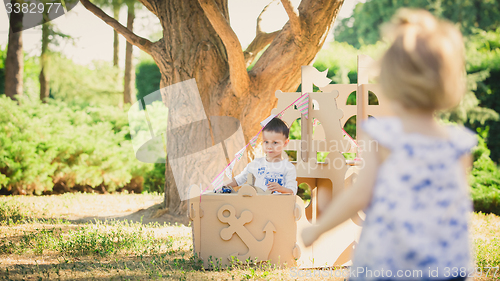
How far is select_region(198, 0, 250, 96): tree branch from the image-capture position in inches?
163

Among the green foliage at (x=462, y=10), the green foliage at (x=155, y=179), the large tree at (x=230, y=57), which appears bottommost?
the green foliage at (x=155, y=179)

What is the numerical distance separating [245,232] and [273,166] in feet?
2.04

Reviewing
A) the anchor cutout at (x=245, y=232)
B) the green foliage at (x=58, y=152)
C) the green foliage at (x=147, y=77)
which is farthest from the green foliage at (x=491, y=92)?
the green foliage at (x=147, y=77)

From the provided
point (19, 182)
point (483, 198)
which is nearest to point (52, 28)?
point (19, 182)

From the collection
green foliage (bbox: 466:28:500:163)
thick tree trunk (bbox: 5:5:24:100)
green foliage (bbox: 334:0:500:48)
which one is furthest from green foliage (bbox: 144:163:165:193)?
green foliage (bbox: 334:0:500:48)

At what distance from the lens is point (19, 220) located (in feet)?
15.6

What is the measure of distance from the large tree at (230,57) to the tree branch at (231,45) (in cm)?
1

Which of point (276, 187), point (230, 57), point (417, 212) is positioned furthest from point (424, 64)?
point (230, 57)

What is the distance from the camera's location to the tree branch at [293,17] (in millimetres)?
4082

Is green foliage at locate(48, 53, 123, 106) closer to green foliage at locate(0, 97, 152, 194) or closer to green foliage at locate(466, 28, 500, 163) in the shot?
green foliage at locate(0, 97, 152, 194)

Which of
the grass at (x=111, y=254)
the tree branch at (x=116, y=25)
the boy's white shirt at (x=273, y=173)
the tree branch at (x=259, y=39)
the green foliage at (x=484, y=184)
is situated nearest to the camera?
the grass at (x=111, y=254)

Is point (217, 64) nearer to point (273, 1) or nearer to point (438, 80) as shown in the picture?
point (273, 1)

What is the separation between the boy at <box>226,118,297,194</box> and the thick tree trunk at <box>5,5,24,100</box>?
28.4ft

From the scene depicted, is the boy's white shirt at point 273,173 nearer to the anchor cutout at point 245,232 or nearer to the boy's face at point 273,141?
the boy's face at point 273,141
